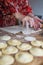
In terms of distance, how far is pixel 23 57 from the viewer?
72 cm

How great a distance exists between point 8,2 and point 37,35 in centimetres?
40

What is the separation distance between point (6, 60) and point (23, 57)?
0.09 metres

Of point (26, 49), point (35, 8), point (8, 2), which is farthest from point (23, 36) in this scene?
point (35, 8)

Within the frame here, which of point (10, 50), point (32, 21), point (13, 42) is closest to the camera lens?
point (10, 50)

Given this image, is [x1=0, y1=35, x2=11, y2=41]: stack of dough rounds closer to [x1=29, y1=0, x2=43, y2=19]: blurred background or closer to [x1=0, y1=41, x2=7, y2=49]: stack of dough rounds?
[x1=0, y1=41, x2=7, y2=49]: stack of dough rounds

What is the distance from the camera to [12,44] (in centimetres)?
88

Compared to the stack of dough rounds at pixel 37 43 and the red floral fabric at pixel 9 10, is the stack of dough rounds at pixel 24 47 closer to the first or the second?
the stack of dough rounds at pixel 37 43

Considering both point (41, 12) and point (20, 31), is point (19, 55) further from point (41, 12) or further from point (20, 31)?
point (41, 12)

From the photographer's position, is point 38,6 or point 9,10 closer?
point 9,10

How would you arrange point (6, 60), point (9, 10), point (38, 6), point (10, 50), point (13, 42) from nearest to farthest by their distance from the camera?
point (6, 60)
point (10, 50)
point (13, 42)
point (9, 10)
point (38, 6)

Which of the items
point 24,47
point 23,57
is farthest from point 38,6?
point 23,57

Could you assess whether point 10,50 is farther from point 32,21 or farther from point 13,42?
point 32,21

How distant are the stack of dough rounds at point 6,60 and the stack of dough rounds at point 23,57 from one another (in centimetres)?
3

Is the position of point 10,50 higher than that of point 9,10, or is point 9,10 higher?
point 9,10
